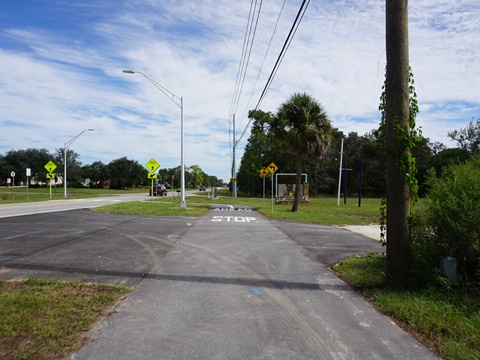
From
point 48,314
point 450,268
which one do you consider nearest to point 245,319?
point 48,314

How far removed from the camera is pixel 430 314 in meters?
4.55

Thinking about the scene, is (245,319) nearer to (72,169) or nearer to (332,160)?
(332,160)

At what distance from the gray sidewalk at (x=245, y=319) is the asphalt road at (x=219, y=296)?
1 cm

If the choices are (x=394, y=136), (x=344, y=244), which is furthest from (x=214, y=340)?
(x=344, y=244)

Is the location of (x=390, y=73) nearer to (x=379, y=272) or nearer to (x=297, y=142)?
(x=379, y=272)

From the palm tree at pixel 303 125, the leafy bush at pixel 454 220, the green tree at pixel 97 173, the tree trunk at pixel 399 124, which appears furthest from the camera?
the green tree at pixel 97 173

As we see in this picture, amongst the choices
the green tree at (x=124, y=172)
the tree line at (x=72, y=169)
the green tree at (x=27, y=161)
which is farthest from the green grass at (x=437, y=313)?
the green tree at (x=124, y=172)

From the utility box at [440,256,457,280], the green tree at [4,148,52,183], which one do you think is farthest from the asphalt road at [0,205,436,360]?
the green tree at [4,148,52,183]

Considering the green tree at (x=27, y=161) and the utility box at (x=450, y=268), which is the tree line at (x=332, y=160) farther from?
the green tree at (x=27, y=161)

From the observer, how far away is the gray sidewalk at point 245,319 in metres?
3.64

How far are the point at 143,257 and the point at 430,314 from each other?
19.4ft

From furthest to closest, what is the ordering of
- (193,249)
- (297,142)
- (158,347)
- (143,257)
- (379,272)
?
(297,142), (193,249), (143,257), (379,272), (158,347)

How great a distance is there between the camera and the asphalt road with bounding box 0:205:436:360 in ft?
12.2

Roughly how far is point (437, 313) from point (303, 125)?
19248mm
